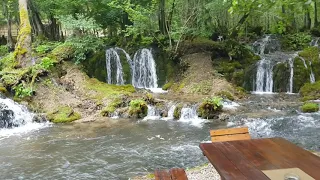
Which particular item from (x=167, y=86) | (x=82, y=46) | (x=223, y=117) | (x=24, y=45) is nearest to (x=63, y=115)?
(x=24, y=45)

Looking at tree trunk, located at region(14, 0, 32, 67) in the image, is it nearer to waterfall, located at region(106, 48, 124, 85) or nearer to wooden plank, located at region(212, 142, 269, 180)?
waterfall, located at region(106, 48, 124, 85)

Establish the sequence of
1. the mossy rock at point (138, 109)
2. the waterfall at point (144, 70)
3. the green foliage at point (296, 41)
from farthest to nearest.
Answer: the green foliage at point (296, 41) < the waterfall at point (144, 70) < the mossy rock at point (138, 109)

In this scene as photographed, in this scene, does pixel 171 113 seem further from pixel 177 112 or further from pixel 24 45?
pixel 24 45

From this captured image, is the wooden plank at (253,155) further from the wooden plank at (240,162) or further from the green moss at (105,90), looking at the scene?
the green moss at (105,90)

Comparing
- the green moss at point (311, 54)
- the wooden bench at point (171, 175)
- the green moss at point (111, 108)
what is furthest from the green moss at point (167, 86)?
the wooden bench at point (171, 175)

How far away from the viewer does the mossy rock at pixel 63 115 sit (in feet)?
35.6

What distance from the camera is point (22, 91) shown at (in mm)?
11680

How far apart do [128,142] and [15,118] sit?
Answer: 4.72 metres

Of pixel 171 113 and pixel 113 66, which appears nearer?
pixel 171 113

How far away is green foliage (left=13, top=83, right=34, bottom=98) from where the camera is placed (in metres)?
11.7

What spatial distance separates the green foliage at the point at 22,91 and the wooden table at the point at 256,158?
982cm

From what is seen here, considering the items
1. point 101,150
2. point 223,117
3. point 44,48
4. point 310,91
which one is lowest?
point 101,150

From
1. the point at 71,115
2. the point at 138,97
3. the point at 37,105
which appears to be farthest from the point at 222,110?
the point at 37,105

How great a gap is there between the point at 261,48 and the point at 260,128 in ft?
35.4
